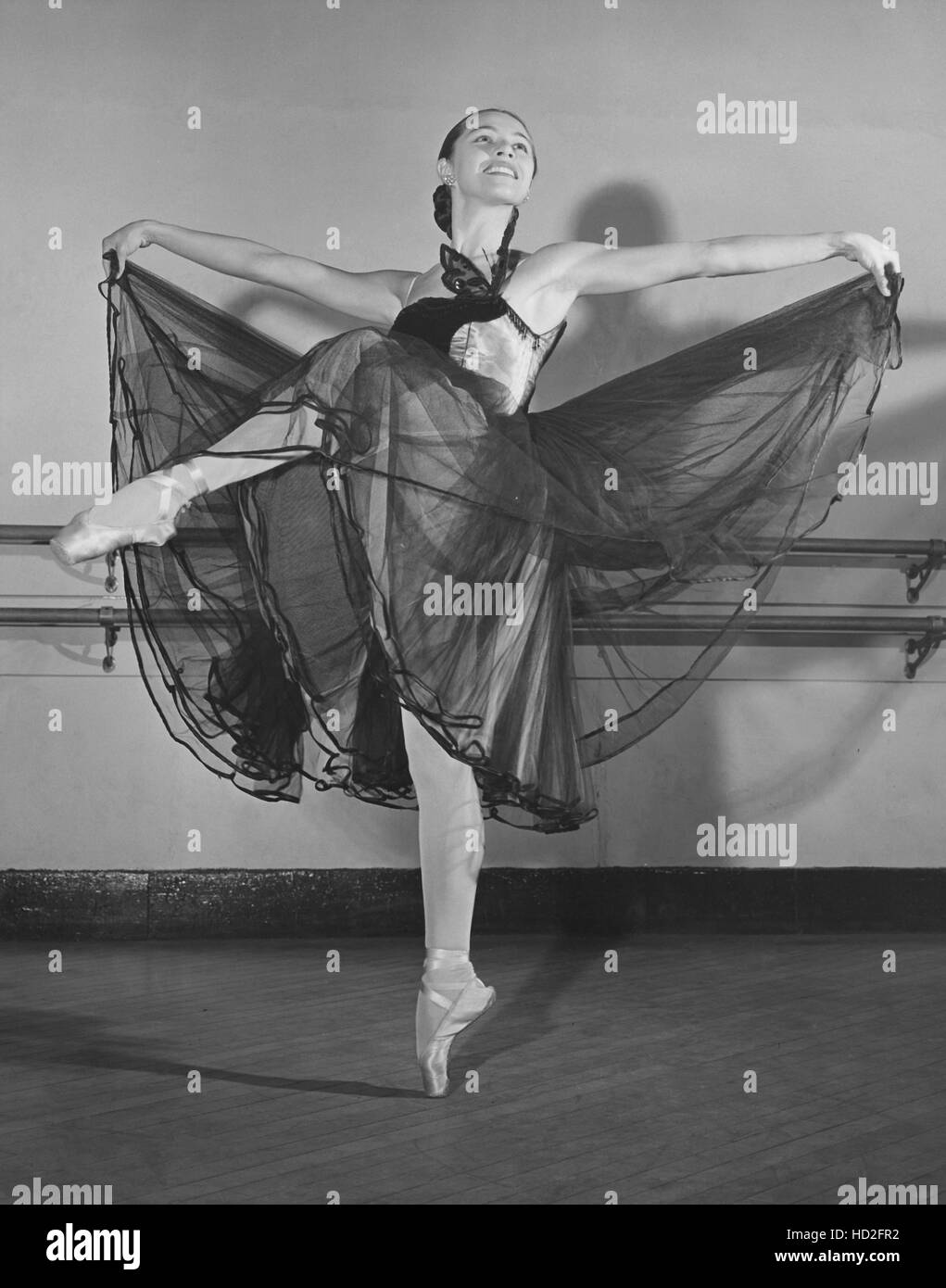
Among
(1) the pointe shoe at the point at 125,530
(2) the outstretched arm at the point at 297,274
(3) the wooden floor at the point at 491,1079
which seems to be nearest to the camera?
(3) the wooden floor at the point at 491,1079

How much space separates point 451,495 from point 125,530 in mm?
477

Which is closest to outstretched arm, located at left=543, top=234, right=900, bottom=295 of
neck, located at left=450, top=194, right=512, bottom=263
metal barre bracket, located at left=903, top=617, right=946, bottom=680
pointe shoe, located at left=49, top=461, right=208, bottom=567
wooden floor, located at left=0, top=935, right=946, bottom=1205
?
neck, located at left=450, top=194, right=512, bottom=263

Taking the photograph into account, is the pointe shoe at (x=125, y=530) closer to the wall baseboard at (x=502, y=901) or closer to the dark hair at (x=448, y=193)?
the dark hair at (x=448, y=193)

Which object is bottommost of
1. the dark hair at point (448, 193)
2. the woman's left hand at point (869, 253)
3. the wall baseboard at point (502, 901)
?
the wall baseboard at point (502, 901)

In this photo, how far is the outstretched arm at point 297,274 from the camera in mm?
2615

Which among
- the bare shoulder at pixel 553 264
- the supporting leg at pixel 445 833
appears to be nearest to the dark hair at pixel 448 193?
the bare shoulder at pixel 553 264

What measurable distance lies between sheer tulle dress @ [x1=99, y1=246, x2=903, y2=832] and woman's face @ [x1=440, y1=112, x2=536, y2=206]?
0.13 meters

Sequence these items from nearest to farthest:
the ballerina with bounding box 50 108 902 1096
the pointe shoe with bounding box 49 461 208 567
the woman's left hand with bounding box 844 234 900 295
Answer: the pointe shoe with bounding box 49 461 208 567
the ballerina with bounding box 50 108 902 1096
the woman's left hand with bounding box 844 234 900 295

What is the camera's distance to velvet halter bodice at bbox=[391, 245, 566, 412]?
2359 millimetres

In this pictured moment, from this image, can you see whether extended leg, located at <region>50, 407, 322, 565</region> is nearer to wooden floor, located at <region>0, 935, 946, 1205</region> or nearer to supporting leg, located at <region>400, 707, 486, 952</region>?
supporting leg, located at <region>400, 707, 486, 952</region>

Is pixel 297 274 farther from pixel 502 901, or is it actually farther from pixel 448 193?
pixel 502 901

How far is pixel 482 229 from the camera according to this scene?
251cm

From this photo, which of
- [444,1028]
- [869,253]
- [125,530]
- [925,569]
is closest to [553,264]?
[869,253]

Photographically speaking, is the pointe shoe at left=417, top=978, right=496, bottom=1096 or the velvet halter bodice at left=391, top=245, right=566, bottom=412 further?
the velvet halter bodice at left=391, top=245, right=566, bottom=412
